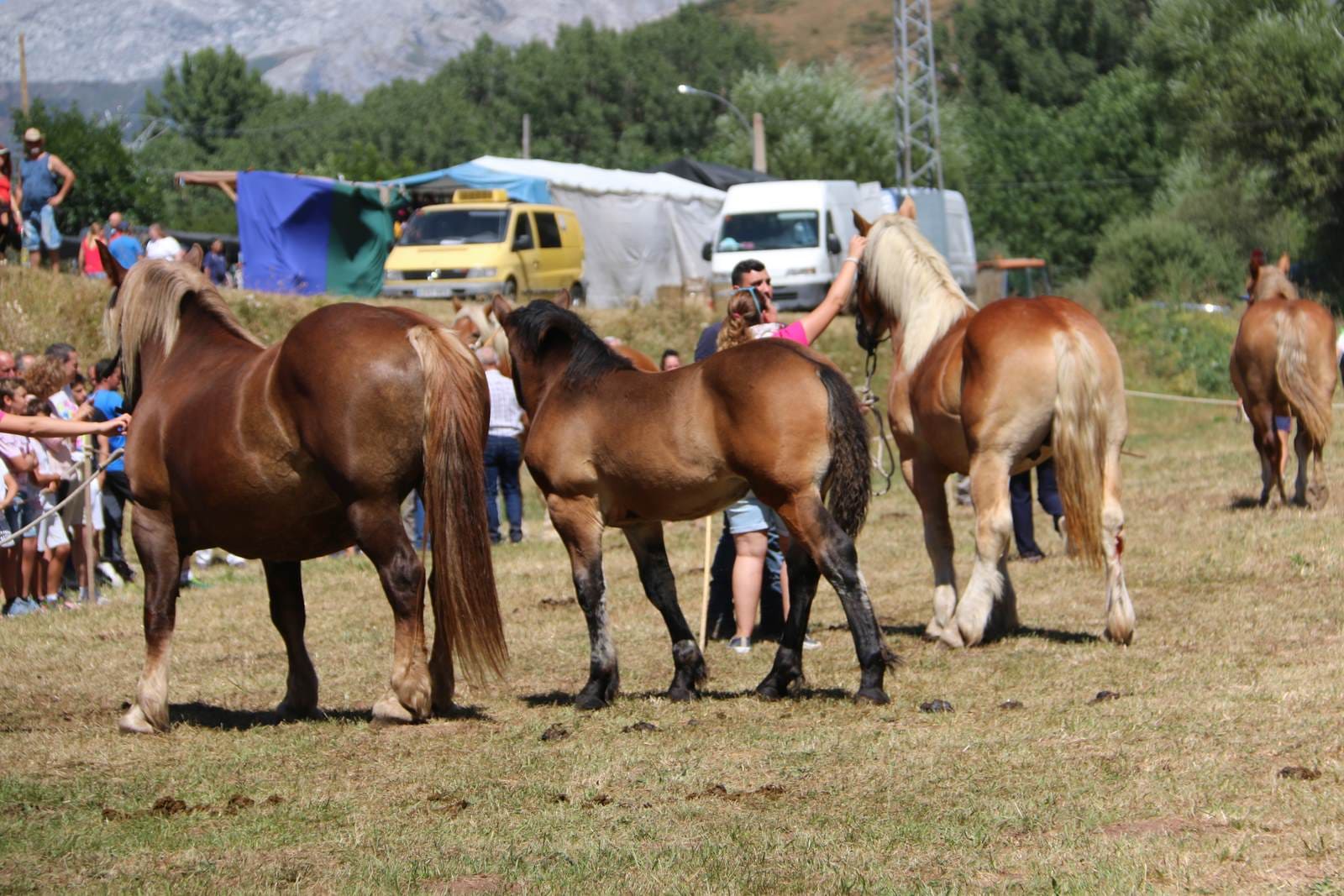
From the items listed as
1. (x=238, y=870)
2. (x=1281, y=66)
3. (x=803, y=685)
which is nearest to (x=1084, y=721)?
(x=803, y=685)

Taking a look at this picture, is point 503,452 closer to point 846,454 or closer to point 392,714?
point 392,714

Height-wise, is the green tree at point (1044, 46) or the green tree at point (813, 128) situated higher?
the green tree at point (1044, 46)

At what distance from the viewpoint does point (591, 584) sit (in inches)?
291

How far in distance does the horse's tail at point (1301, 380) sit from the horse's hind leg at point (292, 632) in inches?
363

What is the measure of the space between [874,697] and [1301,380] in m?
7.89

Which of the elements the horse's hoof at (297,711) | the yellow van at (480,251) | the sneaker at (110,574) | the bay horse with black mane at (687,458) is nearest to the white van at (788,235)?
the yellow van at (480,251)

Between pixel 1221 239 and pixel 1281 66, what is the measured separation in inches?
394

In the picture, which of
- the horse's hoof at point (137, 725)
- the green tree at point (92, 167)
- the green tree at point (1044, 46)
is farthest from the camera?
the green tree at point (1044, 46)

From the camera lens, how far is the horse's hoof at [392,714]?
7.02m

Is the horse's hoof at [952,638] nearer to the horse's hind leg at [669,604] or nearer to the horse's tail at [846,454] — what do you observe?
the horse's hind leg at [669,604]

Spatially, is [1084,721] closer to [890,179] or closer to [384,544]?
[384,544]

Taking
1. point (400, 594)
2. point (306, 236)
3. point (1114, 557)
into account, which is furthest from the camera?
point (306, 236)

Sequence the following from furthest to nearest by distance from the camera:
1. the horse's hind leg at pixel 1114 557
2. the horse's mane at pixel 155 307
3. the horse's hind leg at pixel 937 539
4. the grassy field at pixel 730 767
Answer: the horse's hind leg at pixel 937 539 → the horse's hind leg at pixel 1114 557 → the horse's mane at pixel 155 307 → the grassy field at pixel 730 767

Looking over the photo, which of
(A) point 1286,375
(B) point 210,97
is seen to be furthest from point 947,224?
(B) point 210,97
